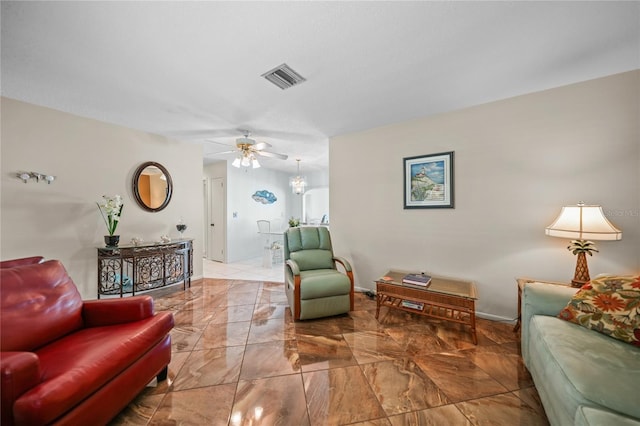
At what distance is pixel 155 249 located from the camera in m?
3.33

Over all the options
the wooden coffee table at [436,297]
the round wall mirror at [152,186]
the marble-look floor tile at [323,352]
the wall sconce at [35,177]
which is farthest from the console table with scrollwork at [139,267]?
the wooden coffee table at [436,297]

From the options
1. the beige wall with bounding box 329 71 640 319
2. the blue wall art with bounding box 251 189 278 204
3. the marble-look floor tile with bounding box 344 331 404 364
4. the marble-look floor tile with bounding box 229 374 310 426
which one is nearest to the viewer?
the marble-look floor tile with bounding box 229 374 310 426

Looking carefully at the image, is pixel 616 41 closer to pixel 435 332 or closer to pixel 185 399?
pixel 435 332

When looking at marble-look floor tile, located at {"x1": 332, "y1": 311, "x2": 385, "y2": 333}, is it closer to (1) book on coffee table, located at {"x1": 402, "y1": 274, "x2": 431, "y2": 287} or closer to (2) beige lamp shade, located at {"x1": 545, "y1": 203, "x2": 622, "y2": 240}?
(1) book on coffee table, located at {"x1": 402, "y1": 274, "x2": 431, "y2": 287}

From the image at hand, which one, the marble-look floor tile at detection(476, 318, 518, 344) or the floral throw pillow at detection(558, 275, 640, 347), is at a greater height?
the floral throw pillow at detection(558, 275, 640, 347)

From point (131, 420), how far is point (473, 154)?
3.76m

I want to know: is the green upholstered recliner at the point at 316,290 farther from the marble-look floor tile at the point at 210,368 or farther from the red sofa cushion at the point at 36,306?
the red sofa cushion at the point at 36,306

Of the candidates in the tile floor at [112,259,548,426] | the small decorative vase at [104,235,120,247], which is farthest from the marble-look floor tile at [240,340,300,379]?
the small decorative vase at [104,235,120,247]

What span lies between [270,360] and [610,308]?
2.36 m

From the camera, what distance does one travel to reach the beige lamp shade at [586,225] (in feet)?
6.11

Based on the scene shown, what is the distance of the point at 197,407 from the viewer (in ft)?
4.86

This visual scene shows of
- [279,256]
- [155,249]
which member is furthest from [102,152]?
[279,256]

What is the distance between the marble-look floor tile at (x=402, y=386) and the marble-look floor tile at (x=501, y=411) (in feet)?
0.46

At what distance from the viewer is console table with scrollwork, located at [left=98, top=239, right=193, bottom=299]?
3.04 m
